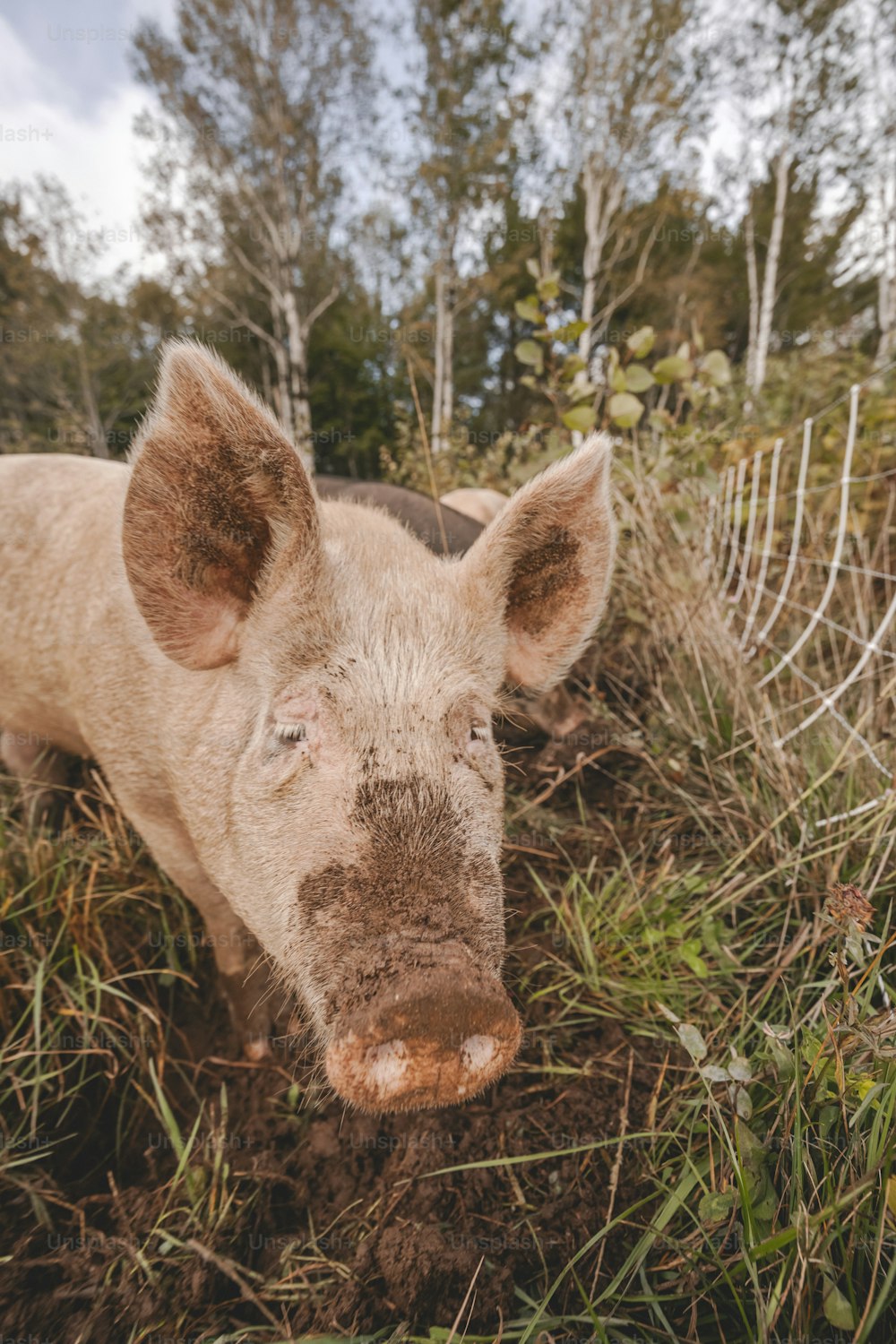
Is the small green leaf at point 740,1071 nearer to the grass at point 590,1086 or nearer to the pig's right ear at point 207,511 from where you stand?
the grass at point 590,1086

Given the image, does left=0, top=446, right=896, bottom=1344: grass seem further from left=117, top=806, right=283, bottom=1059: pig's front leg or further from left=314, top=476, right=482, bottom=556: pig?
left=314, top=476, right=482, bottom=556: pig

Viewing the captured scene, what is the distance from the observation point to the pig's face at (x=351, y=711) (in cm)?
130

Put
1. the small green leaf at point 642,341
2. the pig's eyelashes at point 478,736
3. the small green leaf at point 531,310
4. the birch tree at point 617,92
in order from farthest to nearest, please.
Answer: the birch tree at point 617,92
the small green leaf at point 531,310
the small green leaf at point 642,341
the pig's eyelashes at point 478,736

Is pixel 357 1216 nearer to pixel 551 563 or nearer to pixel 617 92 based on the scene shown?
pixel 551 563

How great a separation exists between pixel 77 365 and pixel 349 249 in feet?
42.1

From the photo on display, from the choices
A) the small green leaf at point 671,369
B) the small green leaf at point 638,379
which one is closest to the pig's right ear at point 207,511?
the small green leaf at point 638,379

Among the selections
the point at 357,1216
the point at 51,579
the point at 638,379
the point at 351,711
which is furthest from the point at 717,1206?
the point at 638,379

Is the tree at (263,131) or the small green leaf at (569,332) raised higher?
the tree at (263,131)

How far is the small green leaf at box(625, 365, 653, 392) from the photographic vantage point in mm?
3738

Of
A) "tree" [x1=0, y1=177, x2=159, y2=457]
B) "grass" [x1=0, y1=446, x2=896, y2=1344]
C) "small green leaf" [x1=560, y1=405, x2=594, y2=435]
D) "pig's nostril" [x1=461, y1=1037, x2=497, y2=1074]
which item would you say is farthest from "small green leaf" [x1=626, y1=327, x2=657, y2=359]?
"tree" [x1=0, y1=177, x2=159, y2=457]

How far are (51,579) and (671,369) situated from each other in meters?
3.53

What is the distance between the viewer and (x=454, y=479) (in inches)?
307

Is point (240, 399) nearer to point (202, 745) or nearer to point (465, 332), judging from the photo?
point (202, 745)

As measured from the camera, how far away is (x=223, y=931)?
255cm
